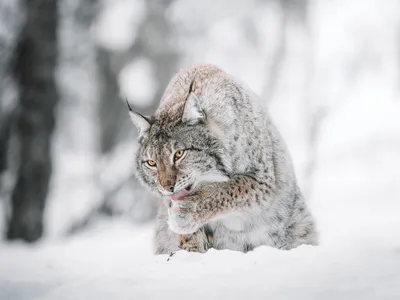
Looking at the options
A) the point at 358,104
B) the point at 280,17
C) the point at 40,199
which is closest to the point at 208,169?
Answer: the point at 40,199

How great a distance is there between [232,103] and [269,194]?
2.12 feet

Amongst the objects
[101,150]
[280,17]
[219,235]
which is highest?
[280,17]

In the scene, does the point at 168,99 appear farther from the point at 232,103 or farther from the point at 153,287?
the point at 153,287

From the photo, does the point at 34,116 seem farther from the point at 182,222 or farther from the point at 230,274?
the point at 230,274

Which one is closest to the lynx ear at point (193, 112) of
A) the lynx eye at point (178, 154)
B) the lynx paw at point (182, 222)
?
the lynx eye at point (178, 154)

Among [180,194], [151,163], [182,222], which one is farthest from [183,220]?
[151,163]

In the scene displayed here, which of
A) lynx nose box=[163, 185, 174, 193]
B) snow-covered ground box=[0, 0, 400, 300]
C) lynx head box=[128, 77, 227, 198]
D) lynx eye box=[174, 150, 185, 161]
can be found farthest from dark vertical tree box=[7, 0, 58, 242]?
lynx nose box=[163, 185, 174, 193]

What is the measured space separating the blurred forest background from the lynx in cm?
492

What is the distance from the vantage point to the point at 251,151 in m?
4.27

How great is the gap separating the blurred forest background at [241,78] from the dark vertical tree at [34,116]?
35.5 inches

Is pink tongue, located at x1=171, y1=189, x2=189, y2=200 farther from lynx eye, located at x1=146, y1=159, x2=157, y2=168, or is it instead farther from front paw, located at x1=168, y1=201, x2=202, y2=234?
lynx eye, located at x1=146, y1=159, x2=157, y2=168

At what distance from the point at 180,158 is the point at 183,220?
1.35 ft

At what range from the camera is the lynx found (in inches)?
162

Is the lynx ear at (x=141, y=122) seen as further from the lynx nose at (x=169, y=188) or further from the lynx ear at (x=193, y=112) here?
the lynx nose at (x=169, y=188)
